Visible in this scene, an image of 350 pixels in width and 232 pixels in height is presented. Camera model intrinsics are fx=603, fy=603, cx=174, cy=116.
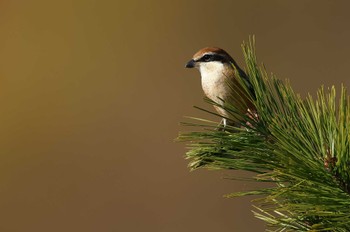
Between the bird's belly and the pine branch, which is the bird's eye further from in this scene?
the pine branch

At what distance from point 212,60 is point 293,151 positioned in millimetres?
1004

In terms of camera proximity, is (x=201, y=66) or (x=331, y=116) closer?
(x=331, y=116)

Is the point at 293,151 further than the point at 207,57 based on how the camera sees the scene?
No

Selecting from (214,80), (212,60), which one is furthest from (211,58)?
(214,80)

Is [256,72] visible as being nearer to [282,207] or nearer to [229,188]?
[282,207]

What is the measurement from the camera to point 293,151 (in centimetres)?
72

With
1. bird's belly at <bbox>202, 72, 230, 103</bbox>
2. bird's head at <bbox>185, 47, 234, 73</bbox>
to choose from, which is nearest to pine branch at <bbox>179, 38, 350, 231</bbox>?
bird's belly at <bbox>202, 72, 230, 103</bbox>

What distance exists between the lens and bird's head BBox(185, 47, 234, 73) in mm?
1658

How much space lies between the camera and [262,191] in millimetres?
778

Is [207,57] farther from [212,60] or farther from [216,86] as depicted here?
[216,86]

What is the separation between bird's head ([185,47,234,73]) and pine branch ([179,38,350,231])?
2.66 ft

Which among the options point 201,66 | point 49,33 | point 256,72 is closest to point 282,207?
point 256,72

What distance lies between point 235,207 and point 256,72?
116 inches

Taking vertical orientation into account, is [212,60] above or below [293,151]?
above
